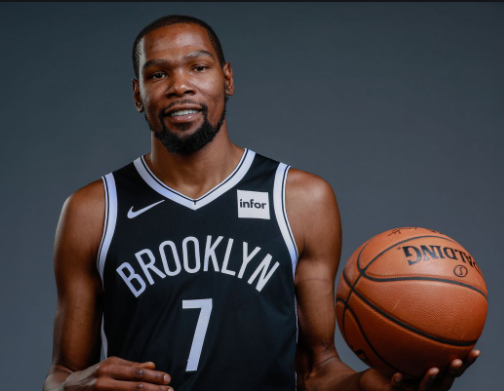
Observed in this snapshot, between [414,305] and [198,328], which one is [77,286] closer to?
[198,328]

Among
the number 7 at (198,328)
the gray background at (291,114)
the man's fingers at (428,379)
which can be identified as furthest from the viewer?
the gray background at (291,114)

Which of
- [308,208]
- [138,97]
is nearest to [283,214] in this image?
[308,208]

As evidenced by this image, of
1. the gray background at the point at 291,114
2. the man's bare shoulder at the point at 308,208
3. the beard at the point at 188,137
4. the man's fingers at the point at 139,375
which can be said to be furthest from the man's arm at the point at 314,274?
the gray background at the point at 291,114

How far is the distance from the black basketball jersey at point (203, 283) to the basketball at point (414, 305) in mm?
307

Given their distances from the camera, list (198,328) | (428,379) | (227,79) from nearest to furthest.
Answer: (428,379)
(198,328)
(227,79)

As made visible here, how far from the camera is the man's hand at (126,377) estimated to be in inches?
62.7

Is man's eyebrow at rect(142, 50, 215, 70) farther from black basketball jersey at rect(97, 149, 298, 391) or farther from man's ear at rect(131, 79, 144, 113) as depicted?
black basketball jersey at rect(97, 149, 298, 391)

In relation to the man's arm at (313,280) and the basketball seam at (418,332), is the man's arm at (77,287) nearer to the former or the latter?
the man's arm at (313,280)

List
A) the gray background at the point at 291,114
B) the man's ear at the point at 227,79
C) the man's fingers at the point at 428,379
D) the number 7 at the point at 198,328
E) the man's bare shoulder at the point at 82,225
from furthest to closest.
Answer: the gray background at the point at 291,114 → the man's ear at the point at 227,79 → the man's bare shoulder at the point at 82,225 → the number 7 at the point at 198,328 → the man's fingers at the point at 428,379

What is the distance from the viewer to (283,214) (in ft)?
6.46

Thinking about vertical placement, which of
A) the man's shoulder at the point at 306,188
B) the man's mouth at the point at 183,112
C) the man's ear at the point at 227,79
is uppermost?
the man's ear at the point at 227,79

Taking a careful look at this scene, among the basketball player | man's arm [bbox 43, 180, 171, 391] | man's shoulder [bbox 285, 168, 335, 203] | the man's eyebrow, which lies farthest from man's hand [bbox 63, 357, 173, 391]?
the man's eyebrow

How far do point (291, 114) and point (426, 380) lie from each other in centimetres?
203

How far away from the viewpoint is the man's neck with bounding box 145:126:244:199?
6.57 feet
